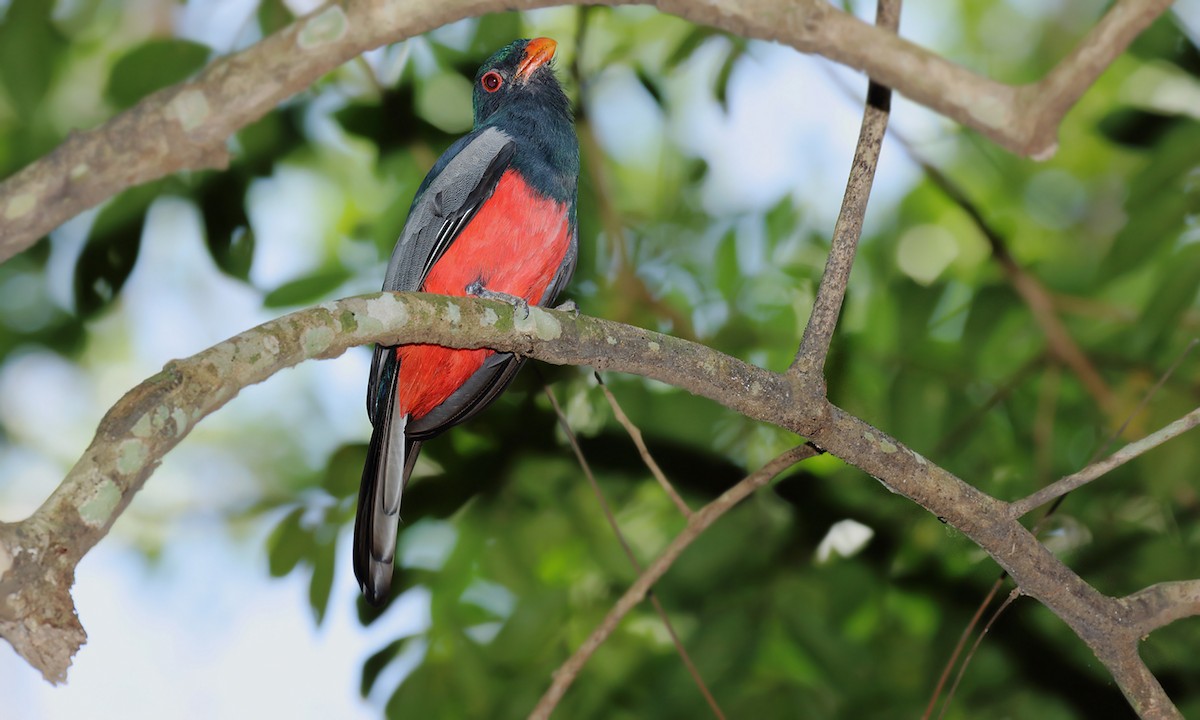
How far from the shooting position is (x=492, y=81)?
457cm

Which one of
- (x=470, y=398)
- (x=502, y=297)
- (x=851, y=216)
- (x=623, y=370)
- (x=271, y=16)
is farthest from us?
(x=271, y=16)

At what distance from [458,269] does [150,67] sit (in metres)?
1.51

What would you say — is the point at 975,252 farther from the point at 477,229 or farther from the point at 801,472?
the point at 477,229

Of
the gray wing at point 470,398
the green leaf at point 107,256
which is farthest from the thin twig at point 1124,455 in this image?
the green leaf at point 107,256

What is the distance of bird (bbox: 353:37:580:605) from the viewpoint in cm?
367

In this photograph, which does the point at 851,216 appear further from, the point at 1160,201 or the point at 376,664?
the point at 376,664

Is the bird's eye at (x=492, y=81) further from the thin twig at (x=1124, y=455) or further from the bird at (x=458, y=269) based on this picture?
the thin twig at (x=1124, y=455)

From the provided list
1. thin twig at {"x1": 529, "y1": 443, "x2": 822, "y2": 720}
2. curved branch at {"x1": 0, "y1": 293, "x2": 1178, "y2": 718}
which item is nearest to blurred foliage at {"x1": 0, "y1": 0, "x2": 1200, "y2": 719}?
thin twig at {"x1": 529, "y1": 443, "x2": 822, "y2": 720}

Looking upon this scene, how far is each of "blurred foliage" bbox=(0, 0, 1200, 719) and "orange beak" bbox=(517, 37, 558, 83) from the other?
10.7 inches

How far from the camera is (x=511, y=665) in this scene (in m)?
4.56

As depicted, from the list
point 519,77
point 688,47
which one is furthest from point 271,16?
point 688,47

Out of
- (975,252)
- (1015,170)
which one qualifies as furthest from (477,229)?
(1015,170)

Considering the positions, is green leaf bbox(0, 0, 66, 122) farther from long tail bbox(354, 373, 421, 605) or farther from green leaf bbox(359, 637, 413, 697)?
green leaf bbox(359, 637, 413, 697)

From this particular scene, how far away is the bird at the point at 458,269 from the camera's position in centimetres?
367
